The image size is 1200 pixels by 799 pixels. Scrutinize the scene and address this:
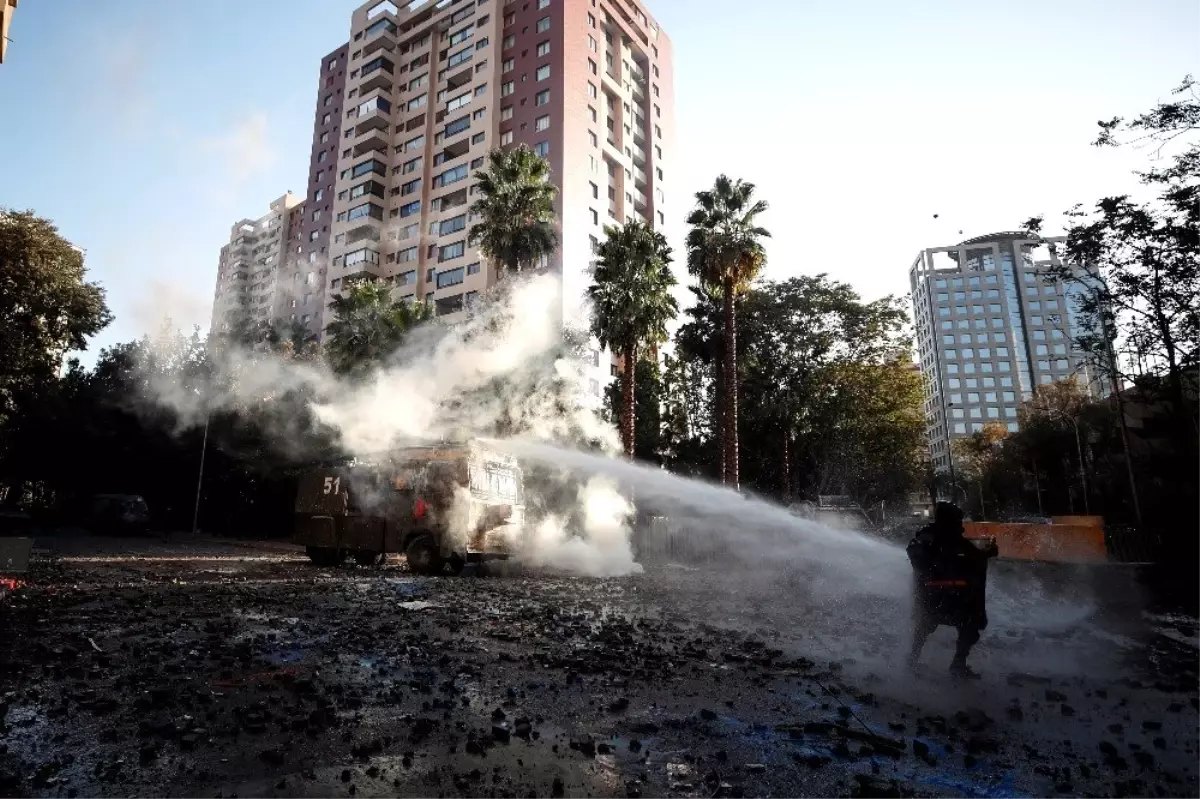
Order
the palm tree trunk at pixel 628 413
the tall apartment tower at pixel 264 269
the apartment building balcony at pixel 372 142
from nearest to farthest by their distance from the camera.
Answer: the palm tree trunk at pixel 628 413 < the apartment building balcony at pixel 372 142 < the tall apartment tower at pixel 264 269

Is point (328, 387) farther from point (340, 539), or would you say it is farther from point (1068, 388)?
point (1068, 388)

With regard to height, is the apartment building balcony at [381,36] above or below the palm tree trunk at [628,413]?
above

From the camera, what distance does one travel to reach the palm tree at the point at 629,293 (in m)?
28.4

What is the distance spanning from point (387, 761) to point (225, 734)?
1.22 metres

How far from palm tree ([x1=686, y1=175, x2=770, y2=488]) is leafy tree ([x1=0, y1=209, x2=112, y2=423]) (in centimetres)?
2892

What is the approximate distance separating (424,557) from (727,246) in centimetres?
1960

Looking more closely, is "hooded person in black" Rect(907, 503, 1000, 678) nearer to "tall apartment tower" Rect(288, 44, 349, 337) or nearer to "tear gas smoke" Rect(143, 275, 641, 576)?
"tear gas smoke" Rect(143, 275, 641, 576)

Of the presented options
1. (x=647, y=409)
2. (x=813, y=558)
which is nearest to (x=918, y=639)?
(x=813, y=558)

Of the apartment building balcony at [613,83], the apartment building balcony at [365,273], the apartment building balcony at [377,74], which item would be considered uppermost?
the apartment building balcony at [377,74]

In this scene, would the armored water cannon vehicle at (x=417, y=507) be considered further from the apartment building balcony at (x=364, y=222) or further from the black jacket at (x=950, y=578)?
the apartment building balcony at (x=364, y=222)

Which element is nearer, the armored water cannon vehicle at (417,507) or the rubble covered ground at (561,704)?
the rubble covered ground at (561,704)

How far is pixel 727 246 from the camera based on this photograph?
2758cm

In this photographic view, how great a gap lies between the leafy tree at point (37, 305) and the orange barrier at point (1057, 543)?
1538 inches

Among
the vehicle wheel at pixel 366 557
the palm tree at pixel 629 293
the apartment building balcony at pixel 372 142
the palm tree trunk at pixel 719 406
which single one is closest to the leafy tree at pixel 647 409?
the palm tree trunk at pixel 719 406
